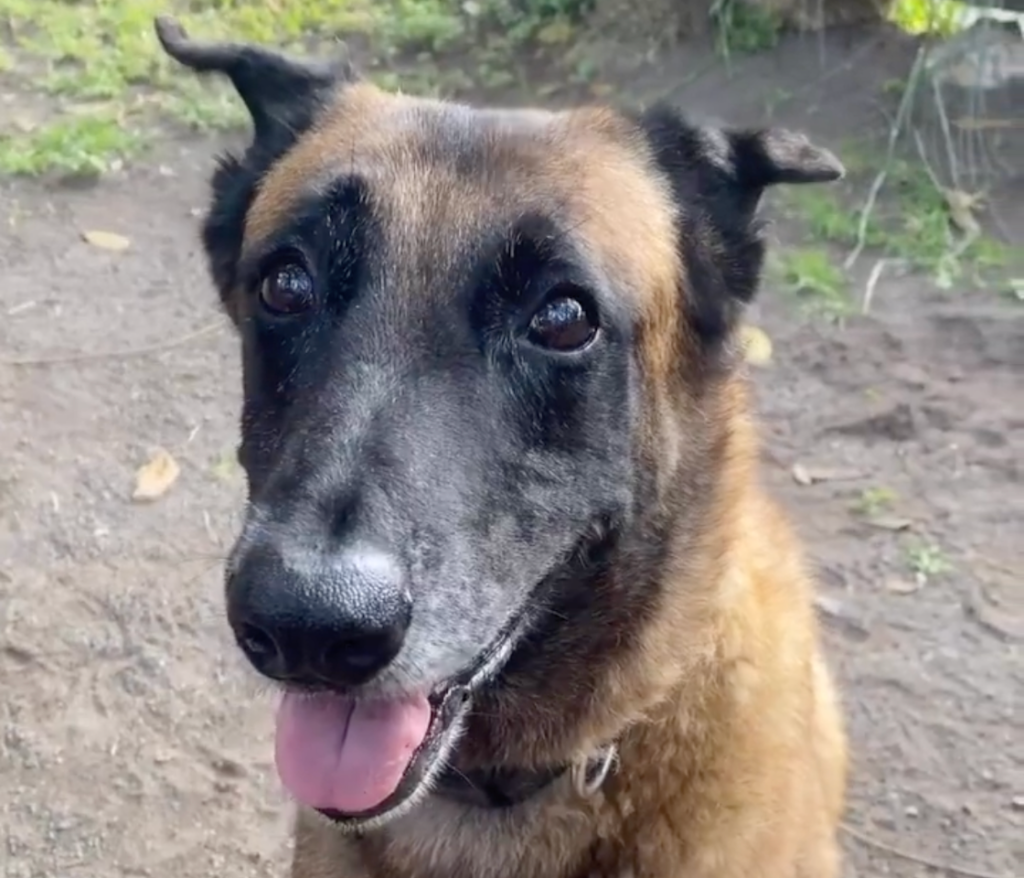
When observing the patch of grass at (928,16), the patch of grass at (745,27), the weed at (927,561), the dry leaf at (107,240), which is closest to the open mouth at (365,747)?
the weed at (927,561)

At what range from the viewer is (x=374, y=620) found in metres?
1.83

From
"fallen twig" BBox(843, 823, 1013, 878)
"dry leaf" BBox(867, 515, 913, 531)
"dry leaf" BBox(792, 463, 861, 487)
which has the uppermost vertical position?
"dry leaf" BBox(867, 515, 913, 531)

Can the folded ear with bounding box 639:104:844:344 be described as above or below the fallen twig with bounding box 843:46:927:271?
above

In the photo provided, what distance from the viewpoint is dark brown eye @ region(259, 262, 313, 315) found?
220 centimetres

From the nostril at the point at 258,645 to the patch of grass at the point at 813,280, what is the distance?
316 cm

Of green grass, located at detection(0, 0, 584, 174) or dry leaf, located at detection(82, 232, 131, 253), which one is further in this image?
green grass, located at detection(0, 0, 584, 174)

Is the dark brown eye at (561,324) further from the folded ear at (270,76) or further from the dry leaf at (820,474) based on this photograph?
the dry leaf at (820,474)

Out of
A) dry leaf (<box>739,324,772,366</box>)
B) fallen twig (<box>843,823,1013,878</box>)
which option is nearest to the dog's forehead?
fallen twig (<box>843,823,1013,878</box>)

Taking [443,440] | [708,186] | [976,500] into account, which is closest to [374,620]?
[443,440]

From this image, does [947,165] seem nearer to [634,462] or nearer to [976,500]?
[976,500]

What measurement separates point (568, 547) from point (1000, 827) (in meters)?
1.62

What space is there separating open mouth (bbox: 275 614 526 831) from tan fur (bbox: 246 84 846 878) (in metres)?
0.24

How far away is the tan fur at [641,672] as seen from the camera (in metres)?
2.27

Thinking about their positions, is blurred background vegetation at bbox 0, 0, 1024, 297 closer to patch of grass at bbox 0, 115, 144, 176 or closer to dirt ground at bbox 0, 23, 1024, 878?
patch of grass at bbox 0, 115, 144, 176
